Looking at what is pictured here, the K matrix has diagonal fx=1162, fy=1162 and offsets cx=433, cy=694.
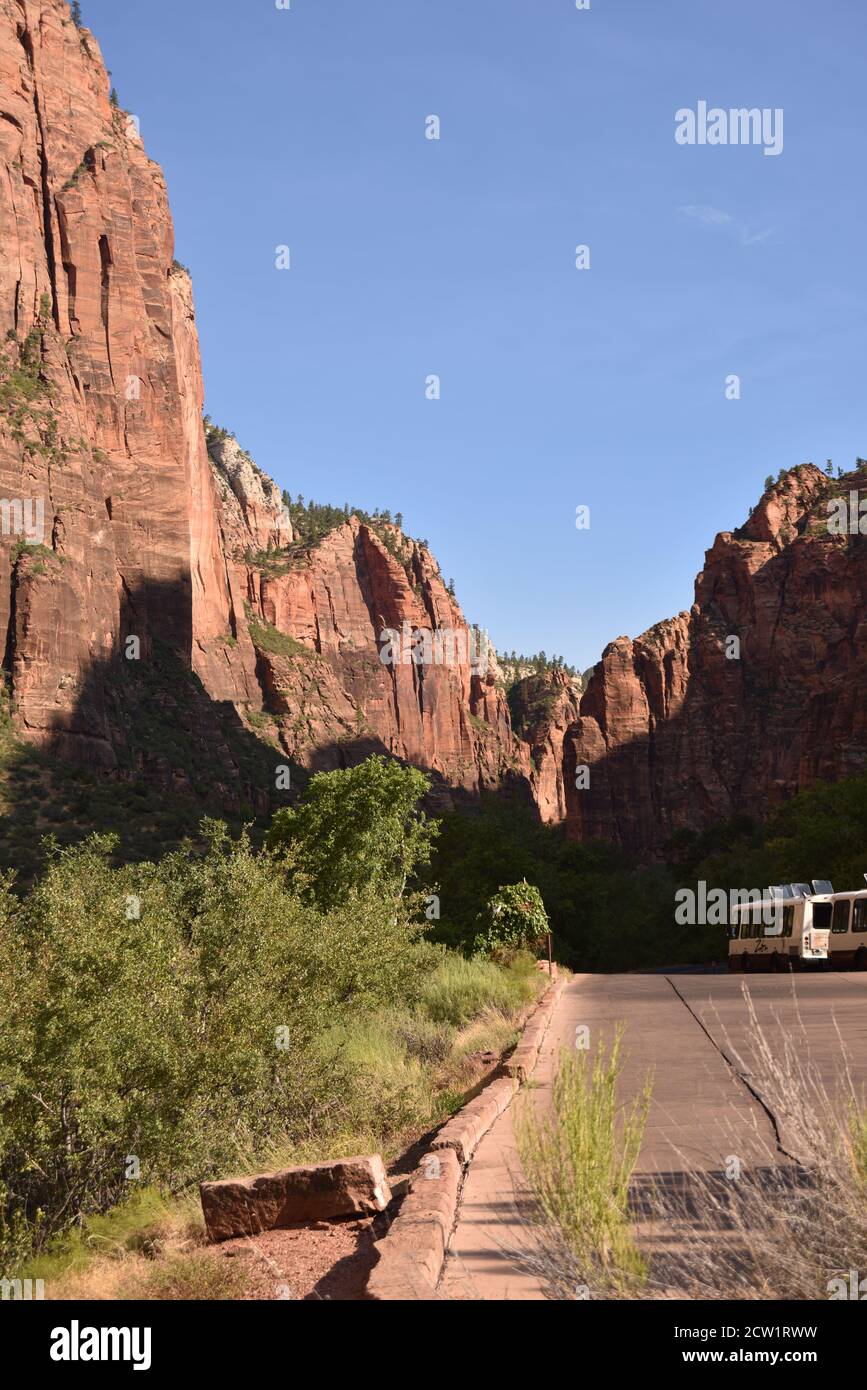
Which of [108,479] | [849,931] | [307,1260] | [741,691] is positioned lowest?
[849,931]

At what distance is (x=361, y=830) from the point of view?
46.8 m

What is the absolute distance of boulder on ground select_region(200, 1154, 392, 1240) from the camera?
8633 mm

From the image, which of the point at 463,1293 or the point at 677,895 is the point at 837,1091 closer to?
the point at 463,1293

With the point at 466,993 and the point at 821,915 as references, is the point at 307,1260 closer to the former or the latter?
the point at 466,993

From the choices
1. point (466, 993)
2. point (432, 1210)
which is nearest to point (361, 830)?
point (466, 993)

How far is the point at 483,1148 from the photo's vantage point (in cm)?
1000

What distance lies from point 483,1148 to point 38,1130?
4020 mm

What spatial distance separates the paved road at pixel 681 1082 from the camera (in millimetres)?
6922

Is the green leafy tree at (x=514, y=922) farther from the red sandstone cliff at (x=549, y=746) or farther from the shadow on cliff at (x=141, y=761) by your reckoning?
the red sandstone cliff at (x=549, y=746)

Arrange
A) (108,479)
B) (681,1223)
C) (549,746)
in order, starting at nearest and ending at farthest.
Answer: (681,1223) < (108,479) < (549,746)

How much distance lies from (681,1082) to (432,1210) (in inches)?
216
